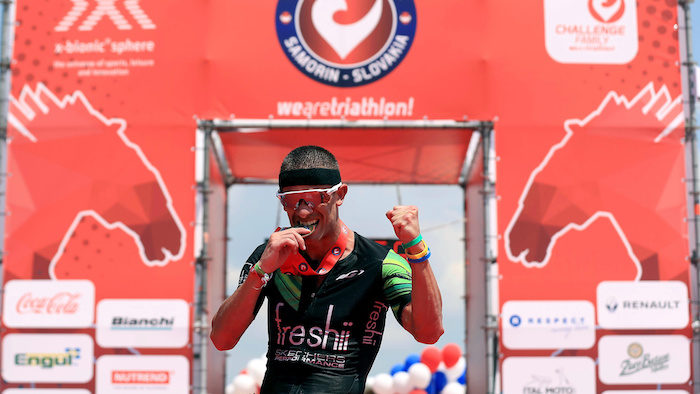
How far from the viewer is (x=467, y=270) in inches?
413

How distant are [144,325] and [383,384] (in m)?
4.47

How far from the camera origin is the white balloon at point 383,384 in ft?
39.9

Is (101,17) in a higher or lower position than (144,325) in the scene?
higher

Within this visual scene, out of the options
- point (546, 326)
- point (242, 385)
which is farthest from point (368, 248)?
point (242, 385)

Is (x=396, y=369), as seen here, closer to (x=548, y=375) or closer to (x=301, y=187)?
(x=548, y=375)

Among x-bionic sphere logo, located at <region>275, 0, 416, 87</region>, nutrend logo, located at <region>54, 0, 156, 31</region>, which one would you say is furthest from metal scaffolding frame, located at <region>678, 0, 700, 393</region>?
nutrend logo, located at <region>54, 0, 156, 31</region>

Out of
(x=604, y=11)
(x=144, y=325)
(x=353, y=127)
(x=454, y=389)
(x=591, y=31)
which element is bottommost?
(x=454, y=389)

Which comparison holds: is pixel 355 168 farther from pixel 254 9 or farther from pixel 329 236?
pixel 329 236

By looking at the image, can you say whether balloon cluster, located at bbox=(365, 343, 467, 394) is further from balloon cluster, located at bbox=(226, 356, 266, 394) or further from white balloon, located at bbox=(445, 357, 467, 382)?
balloon cluster, located at bbox=(226, 356, 266, 394)

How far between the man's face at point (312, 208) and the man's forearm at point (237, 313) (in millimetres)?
276

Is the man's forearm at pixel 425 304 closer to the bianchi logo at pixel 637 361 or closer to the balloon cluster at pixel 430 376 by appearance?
the bianchi logo at pixel 637 361

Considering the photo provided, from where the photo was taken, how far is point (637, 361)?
8.92m

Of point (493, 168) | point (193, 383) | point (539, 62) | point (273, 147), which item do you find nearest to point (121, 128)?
point (273, 147)

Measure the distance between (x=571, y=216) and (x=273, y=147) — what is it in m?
3.53
